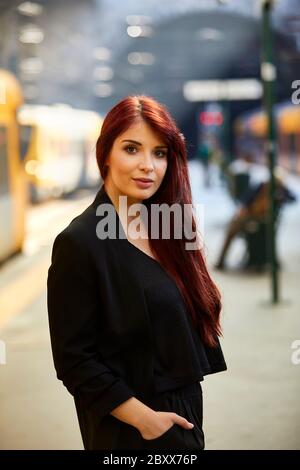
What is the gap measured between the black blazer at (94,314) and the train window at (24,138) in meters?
6.60

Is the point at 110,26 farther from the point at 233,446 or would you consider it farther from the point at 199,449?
the point at 199,449

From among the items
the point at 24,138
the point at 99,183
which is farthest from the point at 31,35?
the point at 99,183

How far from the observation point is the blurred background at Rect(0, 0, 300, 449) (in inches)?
135

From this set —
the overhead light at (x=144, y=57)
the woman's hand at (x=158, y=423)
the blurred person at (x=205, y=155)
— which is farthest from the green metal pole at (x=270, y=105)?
the woman's hand at (x=158, y=423)

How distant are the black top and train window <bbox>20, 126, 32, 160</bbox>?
6.57m

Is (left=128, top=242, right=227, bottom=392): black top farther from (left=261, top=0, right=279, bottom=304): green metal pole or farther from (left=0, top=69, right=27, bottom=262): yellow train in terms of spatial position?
(left=0, top=69, right=27, bottom=262): yellow train

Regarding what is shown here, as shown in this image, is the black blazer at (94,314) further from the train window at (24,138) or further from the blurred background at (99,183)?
the train window at (24,138)

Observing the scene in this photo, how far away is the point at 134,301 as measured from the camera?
155cm

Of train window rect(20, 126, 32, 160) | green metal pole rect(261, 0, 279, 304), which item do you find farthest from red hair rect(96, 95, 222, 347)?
train window rect(20, 126, 32, 160)

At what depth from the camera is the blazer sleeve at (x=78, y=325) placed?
1.51m

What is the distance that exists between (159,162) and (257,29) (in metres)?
8.24

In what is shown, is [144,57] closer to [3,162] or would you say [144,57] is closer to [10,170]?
[10,170]
